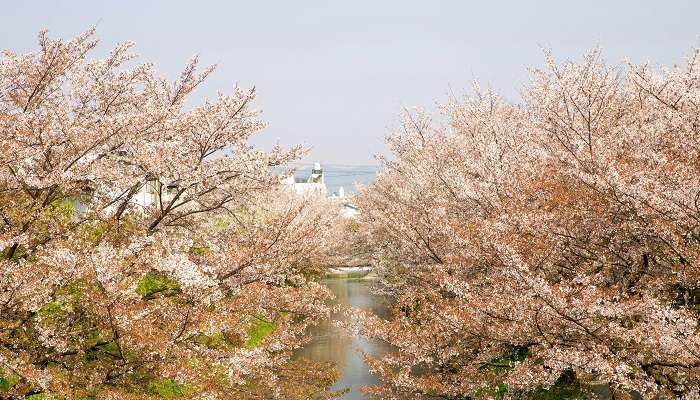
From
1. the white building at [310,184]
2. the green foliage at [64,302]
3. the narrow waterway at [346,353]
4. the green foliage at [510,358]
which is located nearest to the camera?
the green foliage at [64,302]

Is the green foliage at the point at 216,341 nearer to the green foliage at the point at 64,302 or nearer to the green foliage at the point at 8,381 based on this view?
the green foliage at the point at 64,302

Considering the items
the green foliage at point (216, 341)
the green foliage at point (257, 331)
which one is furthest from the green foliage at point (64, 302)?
the green foliage at point (257, 331)

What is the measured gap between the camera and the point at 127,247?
317 inches

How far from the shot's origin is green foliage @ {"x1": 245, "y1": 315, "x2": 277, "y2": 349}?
9.36m

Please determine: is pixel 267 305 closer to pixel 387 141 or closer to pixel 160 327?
pixel 160 327

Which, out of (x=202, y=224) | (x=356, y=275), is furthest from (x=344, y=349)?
(x=356, y=275)

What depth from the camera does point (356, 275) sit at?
60312 millimetres

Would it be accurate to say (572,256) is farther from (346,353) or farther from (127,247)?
(346,353)

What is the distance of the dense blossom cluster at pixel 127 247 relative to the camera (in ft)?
20.6

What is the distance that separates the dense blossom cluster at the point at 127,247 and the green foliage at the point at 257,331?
219 millimetres

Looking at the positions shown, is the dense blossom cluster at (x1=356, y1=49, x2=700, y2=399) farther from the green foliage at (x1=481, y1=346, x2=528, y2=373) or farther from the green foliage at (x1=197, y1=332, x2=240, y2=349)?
the green foliage at (x1=197, y1=332, x2=240, y2=349)

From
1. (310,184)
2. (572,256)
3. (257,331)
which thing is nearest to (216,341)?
(572,256)

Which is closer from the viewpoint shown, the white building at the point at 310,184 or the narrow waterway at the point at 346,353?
the narrow waterway at the point at 346,353

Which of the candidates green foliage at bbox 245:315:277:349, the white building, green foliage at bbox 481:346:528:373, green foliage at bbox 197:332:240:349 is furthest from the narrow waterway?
the white building
